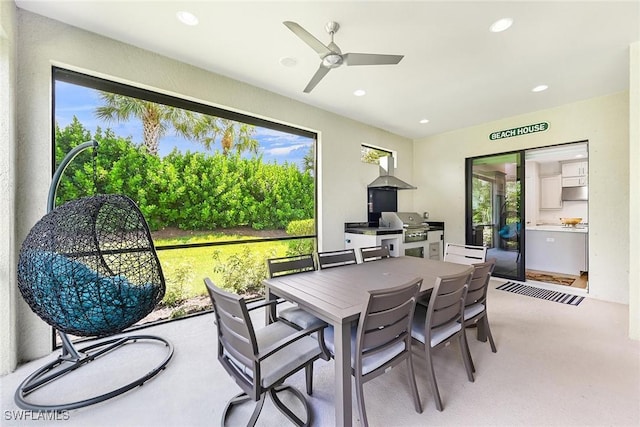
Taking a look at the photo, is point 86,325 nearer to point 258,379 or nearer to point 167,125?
point 258,379

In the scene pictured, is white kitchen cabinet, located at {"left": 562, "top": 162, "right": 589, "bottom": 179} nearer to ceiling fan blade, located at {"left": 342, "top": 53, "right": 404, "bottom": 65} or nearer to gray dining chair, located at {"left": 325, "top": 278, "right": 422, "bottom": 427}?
ceiling fan blade, located at {"left": 342, "top": 53, "right": 404, "bottom": 65}

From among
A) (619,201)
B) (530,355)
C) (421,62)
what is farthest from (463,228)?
(421,62)

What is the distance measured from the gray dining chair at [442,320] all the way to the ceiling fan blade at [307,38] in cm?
185

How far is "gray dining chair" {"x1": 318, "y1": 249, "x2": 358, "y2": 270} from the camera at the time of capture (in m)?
2.64

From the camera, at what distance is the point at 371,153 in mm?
5074

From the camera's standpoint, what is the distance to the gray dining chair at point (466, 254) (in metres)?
2.99

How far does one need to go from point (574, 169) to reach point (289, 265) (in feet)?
22.1

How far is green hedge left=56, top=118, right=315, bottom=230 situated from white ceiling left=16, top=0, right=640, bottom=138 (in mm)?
1034

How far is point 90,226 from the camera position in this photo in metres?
1.80

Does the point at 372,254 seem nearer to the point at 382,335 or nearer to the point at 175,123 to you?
the point at 382,335

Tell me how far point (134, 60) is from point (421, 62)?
117 inches

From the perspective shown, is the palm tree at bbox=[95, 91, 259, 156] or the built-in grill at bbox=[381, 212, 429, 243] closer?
the palm tree at bbox=[95, 91, 259, 156]

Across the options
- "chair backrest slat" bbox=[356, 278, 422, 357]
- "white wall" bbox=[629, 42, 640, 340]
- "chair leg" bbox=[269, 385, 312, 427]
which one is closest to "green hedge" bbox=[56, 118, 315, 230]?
"chair leg" bbox=[269, 385, 312, 427]

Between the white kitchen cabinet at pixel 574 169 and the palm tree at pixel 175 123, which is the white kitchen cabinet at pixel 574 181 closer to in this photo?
the white kitchen cabinet at pixel 574 169
